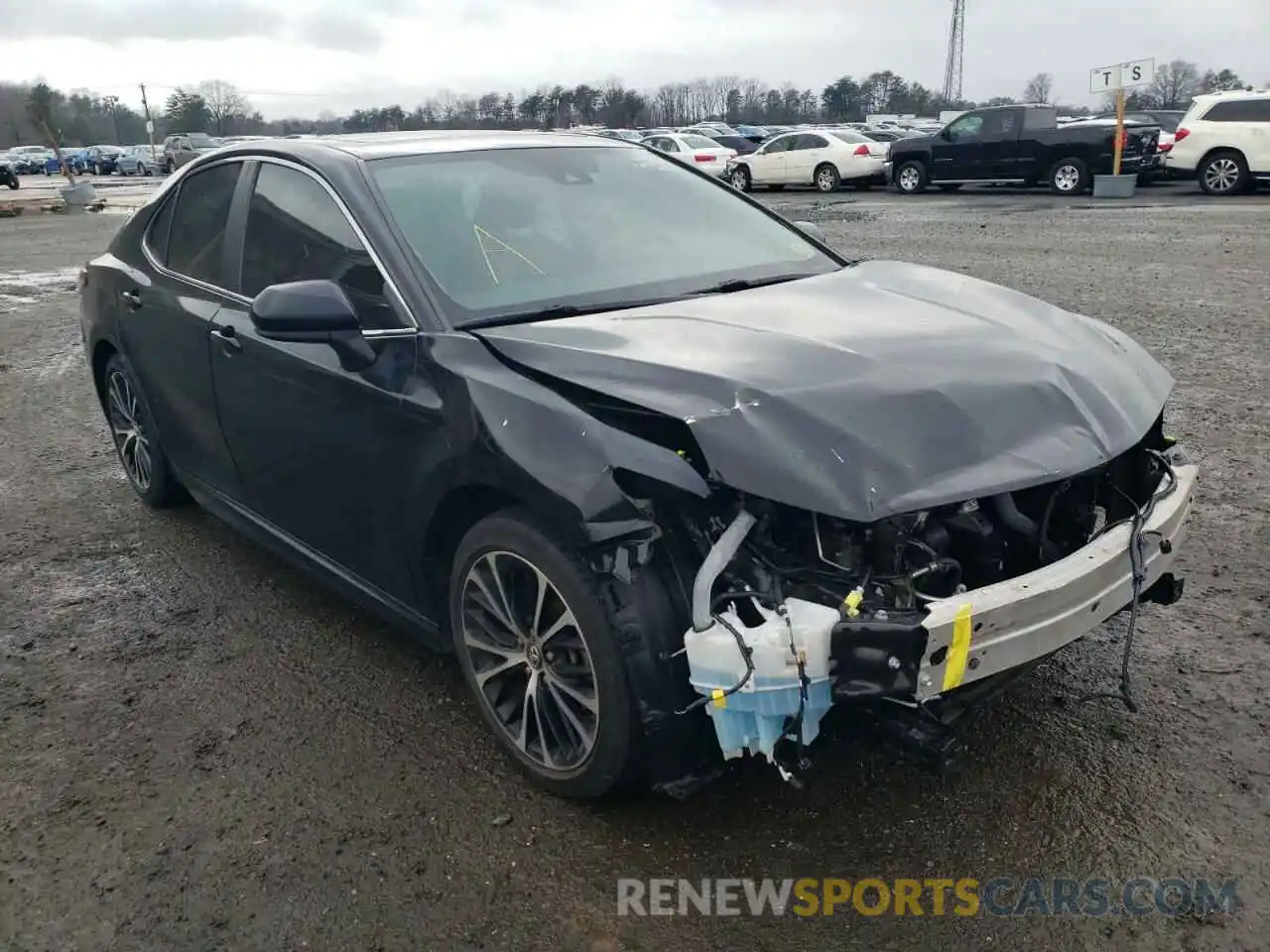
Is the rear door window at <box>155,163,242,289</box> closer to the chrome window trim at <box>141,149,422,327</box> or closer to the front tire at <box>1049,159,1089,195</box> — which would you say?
the chrome window trim at <box>141,149,422,327</box>

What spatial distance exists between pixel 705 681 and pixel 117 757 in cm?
195

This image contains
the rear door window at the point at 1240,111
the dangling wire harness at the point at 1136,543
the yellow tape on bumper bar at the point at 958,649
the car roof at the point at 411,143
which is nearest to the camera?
the yellow tape on bumper bar at the point at 958,649

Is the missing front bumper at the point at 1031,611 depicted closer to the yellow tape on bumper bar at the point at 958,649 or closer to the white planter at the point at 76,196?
the yellow tape on bumper bar at the point at 958,649

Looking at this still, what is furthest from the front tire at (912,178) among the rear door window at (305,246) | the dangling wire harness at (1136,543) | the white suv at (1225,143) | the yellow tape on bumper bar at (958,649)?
the yellow tape on bumper bar at (958,649)

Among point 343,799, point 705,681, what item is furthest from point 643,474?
point 343,799

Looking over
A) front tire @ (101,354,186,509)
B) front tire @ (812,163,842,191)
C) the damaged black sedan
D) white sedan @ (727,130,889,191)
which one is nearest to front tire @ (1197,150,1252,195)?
white sedan @ (727,130,889,191)

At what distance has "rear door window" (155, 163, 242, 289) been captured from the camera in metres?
4.07

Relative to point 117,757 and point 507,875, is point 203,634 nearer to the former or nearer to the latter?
point 117,757

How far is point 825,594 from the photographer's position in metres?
2.44

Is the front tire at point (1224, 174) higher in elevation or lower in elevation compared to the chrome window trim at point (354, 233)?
lower

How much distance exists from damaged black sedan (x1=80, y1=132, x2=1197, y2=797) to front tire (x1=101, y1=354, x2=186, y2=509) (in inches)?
43.1

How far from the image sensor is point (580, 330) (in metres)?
2.94

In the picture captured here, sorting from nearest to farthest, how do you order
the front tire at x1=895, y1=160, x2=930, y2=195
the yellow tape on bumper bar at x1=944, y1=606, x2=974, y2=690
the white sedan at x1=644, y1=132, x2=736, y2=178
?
1. the yellow tape on bumper bar at x1=944, y1=606, x2=974, y2=690
2. the front tire at x1=895, y1=160, x2=930, y2=195
3. the white sedan at x1=644, y1=132, x2=736, y2=178

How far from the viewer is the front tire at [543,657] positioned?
8.48 ft
